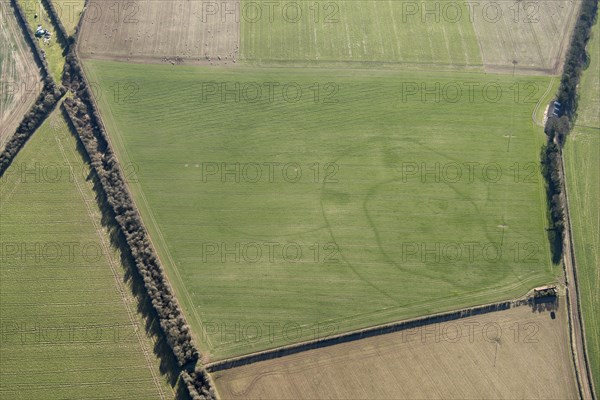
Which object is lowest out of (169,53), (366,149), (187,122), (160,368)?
(160,368)

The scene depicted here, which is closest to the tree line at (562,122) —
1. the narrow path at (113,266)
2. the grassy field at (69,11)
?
the narrow path at (113,266)

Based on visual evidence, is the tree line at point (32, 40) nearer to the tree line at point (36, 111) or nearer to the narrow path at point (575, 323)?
the tree line at point (36, 111)

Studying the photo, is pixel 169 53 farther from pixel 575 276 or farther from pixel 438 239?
pixel 575 276

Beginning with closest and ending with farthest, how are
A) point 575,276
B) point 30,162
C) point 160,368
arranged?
1. point 160,368
2. point 575,276
3. point 30,162

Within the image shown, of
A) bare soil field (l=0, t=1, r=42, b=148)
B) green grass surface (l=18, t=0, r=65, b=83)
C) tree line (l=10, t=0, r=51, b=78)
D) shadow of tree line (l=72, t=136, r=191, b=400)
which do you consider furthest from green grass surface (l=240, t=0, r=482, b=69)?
bare soil field (l=0, t=1, r=42, b=148)

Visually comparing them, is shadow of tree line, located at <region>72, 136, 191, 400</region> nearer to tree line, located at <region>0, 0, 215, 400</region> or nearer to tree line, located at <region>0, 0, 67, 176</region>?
tree line, located at <region>0, 0, 215, 400</region>

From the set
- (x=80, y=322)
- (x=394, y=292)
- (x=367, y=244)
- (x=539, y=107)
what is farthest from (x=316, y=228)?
(x=539, y=107)

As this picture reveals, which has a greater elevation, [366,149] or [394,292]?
[366,149]
